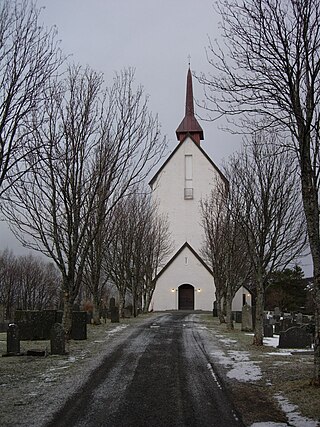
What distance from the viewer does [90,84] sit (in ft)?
56.5

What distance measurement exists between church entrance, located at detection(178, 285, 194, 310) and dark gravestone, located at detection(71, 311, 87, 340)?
35.9 metres

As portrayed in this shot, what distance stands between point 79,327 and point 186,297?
36.5 meters

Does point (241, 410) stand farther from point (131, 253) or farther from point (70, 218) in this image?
point (131, 253)

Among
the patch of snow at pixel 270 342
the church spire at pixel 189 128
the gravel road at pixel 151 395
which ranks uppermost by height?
the church spire at pixel 189 128

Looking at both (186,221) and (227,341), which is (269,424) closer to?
(227,341)

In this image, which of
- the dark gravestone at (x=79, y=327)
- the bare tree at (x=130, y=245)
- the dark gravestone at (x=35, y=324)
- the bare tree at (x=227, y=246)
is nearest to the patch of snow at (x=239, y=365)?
the dark gravestone at (x=79, y=327)

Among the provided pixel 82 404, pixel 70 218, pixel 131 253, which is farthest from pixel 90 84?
pixel 131 253

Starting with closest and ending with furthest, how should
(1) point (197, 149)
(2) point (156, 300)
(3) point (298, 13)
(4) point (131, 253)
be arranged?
(3) point (298, 13), (4) point (131, 253), (2) point (156, 300), (1) point (197, 149)

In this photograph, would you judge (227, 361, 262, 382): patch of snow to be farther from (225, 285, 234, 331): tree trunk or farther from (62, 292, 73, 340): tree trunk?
(225, 285, 234, 331): tree trunk

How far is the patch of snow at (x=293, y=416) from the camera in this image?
22.2 feet

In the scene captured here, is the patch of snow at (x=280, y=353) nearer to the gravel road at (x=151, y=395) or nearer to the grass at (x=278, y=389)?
the grass at (x=278, y=389)

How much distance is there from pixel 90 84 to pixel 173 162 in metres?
43.2

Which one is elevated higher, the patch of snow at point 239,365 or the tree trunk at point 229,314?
the tree trunk at point 229,314

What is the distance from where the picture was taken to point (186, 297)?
53.2 metres
